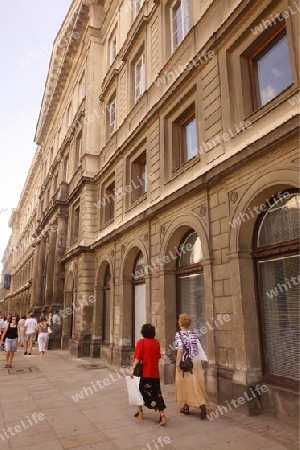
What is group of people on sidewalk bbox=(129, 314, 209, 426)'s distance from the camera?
5.98 meters

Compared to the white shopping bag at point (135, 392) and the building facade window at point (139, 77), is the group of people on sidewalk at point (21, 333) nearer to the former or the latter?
the white shopping bag at point (135, 392)

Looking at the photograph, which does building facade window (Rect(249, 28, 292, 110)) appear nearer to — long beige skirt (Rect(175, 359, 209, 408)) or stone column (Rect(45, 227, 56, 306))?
long beige skirt (Rect(175, 359, 209, 408))

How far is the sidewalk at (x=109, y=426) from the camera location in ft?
16.4

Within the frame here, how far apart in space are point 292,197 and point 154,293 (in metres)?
5.34

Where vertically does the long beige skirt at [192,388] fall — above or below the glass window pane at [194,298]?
below

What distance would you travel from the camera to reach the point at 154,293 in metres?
10.5

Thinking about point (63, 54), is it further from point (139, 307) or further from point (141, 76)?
point (139, 307)

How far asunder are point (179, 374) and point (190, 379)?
0.22 metres

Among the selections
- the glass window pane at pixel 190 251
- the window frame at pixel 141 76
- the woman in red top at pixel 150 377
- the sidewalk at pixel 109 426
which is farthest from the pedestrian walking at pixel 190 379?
the window frame at pixel 141 76

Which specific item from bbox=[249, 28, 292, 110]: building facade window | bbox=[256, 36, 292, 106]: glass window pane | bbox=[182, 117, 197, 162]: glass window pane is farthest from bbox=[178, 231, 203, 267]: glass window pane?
bbox=[256, 36, 292, 106]: glass window pane

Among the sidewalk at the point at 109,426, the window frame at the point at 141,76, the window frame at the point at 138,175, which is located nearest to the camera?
the sidewalk at the point at 109,426

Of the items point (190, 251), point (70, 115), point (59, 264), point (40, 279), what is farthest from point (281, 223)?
point (40, 279)

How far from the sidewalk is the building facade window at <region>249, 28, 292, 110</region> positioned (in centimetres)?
623

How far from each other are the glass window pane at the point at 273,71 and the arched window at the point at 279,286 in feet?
7.56
